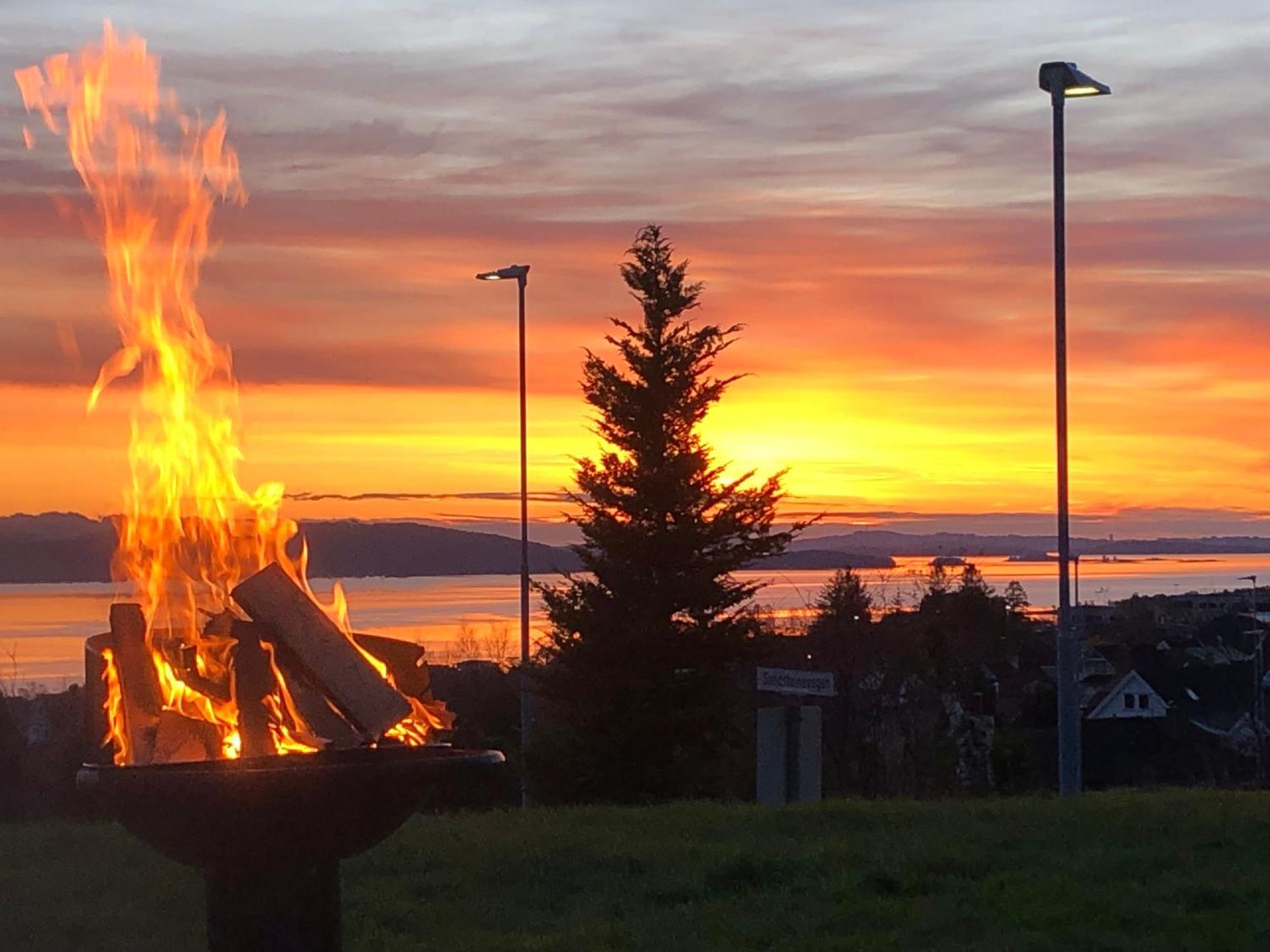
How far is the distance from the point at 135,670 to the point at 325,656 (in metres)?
0.76

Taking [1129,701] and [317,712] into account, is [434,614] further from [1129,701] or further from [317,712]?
[317,712]

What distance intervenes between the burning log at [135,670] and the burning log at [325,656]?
486 mm

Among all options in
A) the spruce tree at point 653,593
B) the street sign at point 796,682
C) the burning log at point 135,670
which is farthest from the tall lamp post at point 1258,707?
the burning log at point 135,670

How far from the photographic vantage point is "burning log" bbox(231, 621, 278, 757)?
6.17m

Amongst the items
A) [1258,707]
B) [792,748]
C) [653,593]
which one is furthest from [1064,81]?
[1258,707]

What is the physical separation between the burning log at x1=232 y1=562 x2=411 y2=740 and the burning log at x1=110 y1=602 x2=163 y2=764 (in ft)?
1.59

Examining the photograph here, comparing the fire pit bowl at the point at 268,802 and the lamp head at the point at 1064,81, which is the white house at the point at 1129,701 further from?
the fire pit bowl at the point at 268,802

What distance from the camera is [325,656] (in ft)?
20.1

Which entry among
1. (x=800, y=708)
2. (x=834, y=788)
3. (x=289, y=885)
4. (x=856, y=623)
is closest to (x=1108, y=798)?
(x=800, y=708)

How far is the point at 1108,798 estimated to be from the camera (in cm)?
1285

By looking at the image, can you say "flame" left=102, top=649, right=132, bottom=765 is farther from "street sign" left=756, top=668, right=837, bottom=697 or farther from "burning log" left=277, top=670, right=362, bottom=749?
"street sign" left=756, top=668, right=837, bottom=697

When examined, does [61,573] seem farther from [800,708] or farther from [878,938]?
[878,938]

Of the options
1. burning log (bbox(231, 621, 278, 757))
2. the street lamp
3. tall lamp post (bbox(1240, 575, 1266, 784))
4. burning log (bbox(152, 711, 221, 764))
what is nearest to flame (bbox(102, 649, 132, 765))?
burning log (bbox(152, 711, 221, 764))

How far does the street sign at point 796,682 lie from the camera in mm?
14656
